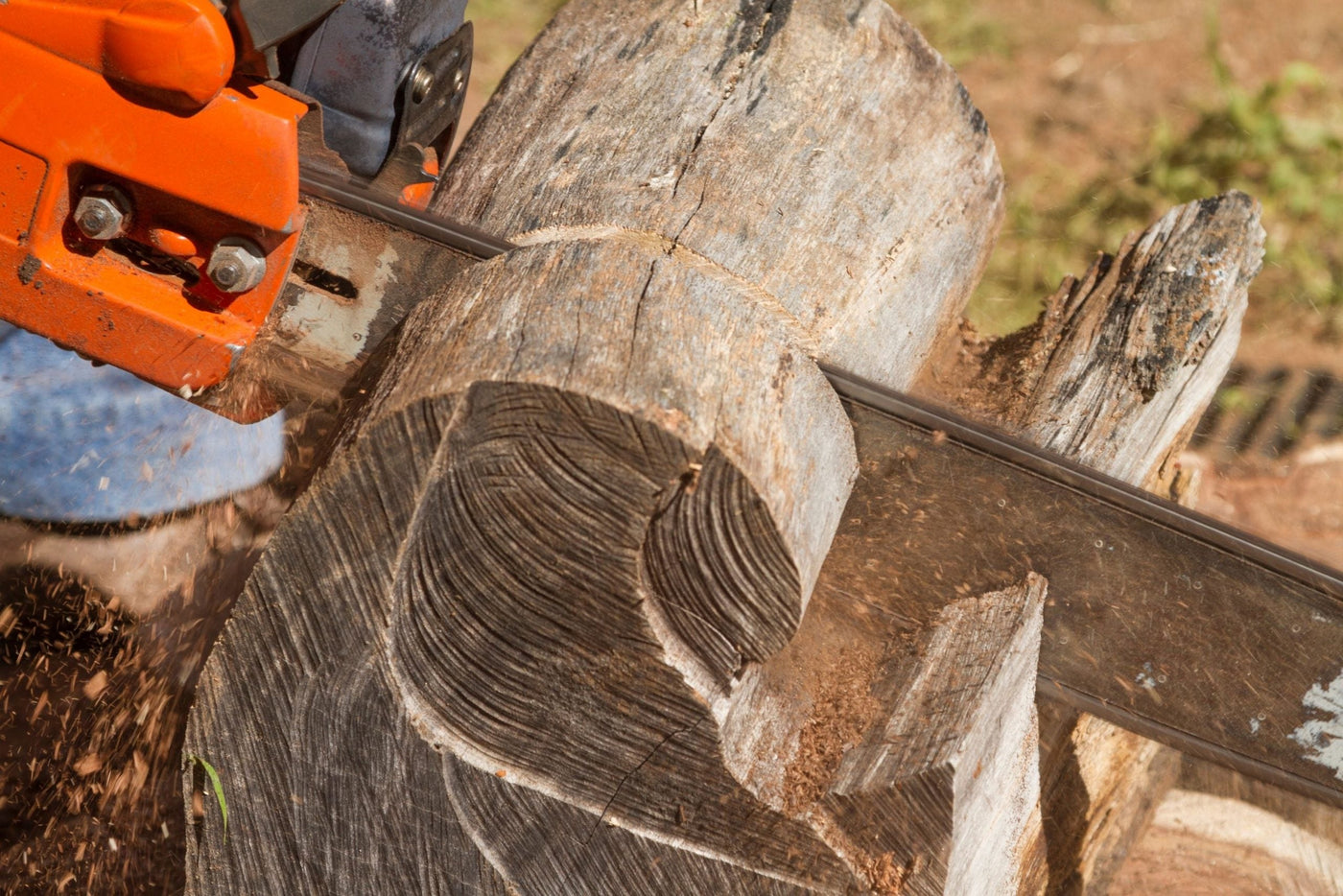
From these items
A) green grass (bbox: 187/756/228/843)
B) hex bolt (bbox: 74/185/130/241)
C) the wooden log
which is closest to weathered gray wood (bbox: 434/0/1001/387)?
the wooden log

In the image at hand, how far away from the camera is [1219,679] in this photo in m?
1.68

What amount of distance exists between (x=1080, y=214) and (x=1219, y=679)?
107 inches

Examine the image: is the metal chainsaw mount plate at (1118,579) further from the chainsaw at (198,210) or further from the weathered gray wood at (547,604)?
the chainsaw at (198,210)

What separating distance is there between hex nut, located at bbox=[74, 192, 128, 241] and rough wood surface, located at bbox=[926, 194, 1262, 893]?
1538 millimetres

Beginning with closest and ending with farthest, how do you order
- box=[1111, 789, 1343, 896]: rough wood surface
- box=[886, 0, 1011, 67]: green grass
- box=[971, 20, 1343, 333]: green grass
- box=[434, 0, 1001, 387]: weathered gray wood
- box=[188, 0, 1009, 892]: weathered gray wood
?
box=[188, 0, 1009, 892]: weathered gray wood → box=[434, 0, 1001, 387]: weathered gray wood → box=[1111, 789, 1343, 896]: rough wood surface → box=[971, 20, 1343, 333]: green grass → box=[886, 0, 1011, 67]: green grass

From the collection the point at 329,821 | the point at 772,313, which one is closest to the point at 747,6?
the point at 772,313

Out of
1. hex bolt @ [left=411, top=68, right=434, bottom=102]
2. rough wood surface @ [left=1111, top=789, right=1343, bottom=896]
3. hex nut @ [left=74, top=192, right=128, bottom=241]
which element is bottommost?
rough wood surface @ [left=1111, top=789, right=1343, bottom=896]

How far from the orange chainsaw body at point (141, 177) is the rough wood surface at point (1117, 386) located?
1363 mm

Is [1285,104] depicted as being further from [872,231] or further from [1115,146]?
[872,231]

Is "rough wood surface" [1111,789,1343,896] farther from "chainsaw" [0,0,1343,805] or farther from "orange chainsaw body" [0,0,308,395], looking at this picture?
"orange chainsaw body" [0,0,308,395]

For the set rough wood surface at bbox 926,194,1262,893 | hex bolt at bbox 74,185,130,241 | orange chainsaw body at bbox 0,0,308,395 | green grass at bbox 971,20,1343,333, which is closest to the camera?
orange chainsaw body at bbox 0,0,308,395

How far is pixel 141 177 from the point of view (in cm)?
148

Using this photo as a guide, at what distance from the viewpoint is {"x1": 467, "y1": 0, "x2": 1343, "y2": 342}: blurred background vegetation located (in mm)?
3865

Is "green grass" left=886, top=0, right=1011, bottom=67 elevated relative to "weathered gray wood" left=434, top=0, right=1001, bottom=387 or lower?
elevated
